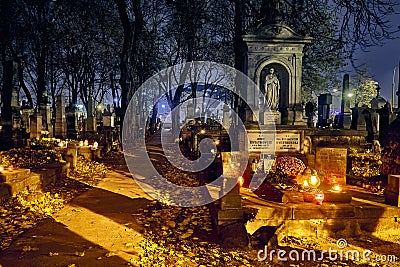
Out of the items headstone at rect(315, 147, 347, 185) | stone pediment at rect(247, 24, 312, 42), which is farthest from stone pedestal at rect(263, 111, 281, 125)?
headstone at rect(315, 147, 347, 185)

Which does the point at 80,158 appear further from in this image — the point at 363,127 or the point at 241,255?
the point at 363,127

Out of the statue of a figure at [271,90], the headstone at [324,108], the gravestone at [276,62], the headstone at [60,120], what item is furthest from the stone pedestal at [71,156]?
the headstone at [324,108]

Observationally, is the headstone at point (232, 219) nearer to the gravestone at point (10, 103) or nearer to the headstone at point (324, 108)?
the gravestone at point (10, 103)

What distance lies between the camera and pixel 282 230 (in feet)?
20.9

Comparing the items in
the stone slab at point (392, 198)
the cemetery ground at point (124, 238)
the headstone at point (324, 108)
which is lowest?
the cemetery ground at point (124, 238)

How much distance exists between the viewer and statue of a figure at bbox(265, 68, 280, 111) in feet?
45.7

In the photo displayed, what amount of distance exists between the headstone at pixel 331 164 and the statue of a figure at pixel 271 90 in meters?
4.78

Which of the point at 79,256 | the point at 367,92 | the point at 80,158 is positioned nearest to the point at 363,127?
the point at 80,158

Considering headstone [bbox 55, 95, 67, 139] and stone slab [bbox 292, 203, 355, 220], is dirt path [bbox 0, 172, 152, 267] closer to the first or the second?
stone slab [bbox 292, 203, 355, 220]

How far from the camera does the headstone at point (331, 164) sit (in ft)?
30.5

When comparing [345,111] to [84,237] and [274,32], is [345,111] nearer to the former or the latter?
[274,32]

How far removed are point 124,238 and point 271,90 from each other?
9745 mm

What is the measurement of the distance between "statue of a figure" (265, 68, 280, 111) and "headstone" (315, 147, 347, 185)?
15.7 ft

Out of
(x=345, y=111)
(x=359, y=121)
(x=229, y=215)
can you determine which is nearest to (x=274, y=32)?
(x=359, y=121)
